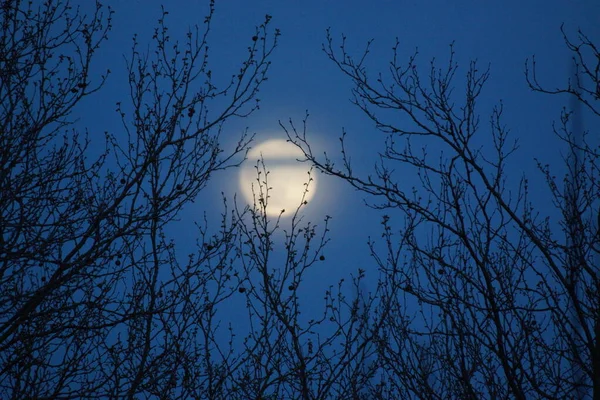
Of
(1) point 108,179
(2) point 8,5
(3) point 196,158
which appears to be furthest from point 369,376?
(2) point 8,5

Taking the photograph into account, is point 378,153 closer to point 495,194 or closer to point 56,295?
point 495,194

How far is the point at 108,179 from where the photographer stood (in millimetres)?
5605

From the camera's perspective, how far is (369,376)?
554 cm

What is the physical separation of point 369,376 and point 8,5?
5.07 metres

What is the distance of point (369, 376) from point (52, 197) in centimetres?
361

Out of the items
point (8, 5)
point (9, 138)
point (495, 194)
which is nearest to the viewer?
point (495, 194)

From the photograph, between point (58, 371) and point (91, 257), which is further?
point (58, 371)

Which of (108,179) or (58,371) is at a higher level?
(108,179)

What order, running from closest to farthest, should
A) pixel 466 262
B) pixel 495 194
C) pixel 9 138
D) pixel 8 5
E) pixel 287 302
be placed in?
pixel 495 194 < pixel 9 138 < pixel 8 5 < pixel 287 302 < pixel 466 262

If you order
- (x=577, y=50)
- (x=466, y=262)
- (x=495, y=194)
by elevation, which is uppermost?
(x=577, y=50)

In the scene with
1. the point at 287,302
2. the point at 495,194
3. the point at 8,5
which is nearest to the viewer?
the point at 495,194

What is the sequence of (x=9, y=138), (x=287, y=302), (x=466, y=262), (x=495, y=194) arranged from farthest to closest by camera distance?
(x=466, y=262)
(x=287, y=302)
(x=9, y=138)
(x=495, y=194)

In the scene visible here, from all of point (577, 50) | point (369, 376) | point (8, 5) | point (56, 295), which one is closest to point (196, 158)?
point (56, 295)

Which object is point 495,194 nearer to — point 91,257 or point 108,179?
point 91,257
